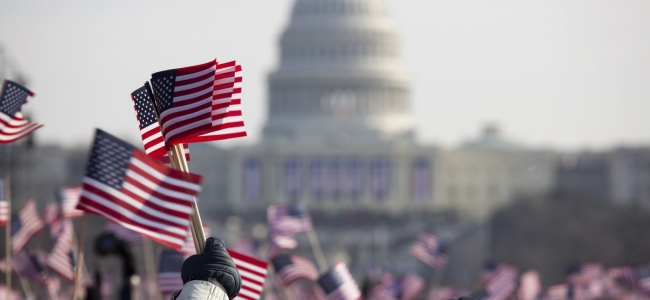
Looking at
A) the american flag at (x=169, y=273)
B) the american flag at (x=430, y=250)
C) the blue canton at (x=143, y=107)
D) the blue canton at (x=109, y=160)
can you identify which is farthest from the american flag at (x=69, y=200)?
the american flag at (x=430, y=250)

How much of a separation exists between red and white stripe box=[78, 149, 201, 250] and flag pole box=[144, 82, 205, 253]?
0.28 metres

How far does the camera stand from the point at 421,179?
173125 millimetres

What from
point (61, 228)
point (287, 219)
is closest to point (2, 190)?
point (61, 228)

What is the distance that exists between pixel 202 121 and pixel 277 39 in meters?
170

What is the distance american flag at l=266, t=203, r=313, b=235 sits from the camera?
37.4 metres

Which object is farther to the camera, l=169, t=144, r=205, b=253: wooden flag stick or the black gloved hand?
l=169, t=144, r=205, b=253: wooden flag stick

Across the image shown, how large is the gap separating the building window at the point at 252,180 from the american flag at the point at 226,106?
154712 mm

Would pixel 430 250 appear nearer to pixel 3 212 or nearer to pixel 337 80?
pixel 3 212

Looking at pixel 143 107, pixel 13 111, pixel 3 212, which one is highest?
pixel 143 107

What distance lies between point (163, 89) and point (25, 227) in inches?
525

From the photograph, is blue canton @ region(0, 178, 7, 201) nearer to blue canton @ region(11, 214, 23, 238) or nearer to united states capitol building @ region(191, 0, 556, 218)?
blue canton @ region(11, 214, 23, 238)

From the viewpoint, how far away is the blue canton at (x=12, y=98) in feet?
64.1

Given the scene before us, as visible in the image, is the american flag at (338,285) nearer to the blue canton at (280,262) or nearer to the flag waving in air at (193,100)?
the blue canton at (280,262)

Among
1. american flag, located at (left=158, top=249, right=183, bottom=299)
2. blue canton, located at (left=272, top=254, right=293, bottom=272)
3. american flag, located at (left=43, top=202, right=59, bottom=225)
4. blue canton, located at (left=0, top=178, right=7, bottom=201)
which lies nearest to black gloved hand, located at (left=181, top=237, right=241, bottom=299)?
blue canton, located at (left=0, top=178, right=7, bottom=201)
